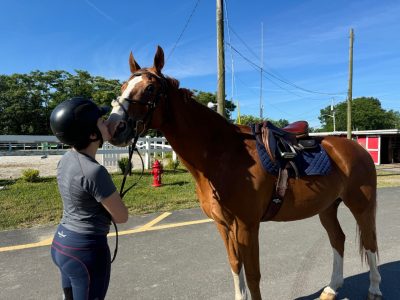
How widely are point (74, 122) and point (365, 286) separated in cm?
352

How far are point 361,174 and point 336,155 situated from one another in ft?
1.15

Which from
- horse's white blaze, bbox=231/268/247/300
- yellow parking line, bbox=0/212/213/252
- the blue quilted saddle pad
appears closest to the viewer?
the blue quilted saddle pad

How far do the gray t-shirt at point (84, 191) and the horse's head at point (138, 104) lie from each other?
12.3 inches

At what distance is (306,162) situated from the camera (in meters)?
2.96

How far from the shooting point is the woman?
5.79ft

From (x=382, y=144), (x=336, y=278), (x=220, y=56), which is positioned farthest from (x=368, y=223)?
(x=382, y=144)

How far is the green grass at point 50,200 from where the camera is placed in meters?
6.16

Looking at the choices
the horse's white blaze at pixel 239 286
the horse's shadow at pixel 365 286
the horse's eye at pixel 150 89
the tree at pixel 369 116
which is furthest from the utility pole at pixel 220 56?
the tree at pixel 369 116

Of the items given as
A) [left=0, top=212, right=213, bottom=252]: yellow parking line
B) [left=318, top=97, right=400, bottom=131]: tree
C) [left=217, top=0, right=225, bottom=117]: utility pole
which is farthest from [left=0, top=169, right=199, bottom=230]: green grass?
[left=318, top=97, right=400, bottom=131]: tree

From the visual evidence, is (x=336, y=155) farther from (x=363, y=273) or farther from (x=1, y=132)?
(x=1, y=132)

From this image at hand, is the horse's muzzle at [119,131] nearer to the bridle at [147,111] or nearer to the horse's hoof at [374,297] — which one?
the bridle at [147,111]

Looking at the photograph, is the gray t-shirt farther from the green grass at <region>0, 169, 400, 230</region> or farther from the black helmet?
the green grass at <region>0, 169, 400, 230</region>

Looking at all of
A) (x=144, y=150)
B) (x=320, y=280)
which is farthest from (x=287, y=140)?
(x=144, y=150)

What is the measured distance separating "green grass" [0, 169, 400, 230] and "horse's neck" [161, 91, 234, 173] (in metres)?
3.47
